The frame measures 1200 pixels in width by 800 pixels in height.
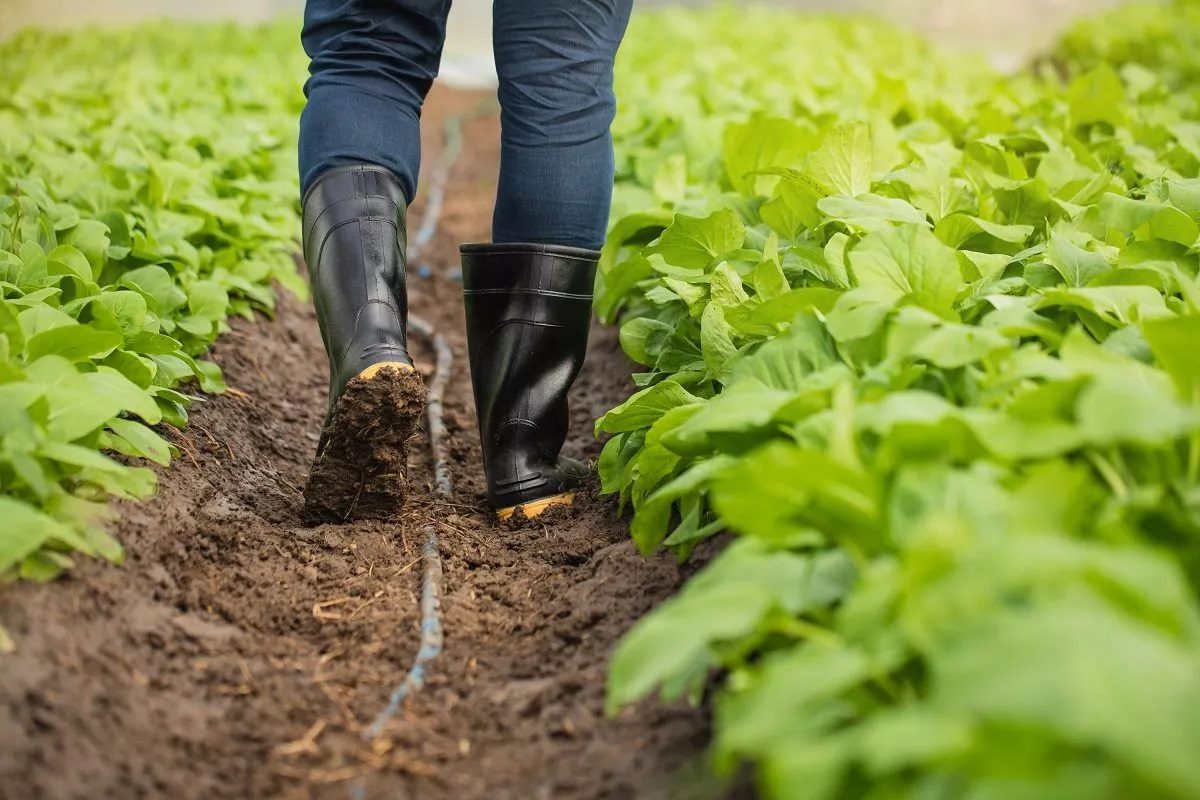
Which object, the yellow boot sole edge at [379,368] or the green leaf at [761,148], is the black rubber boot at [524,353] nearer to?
the yellow boot sole edge at [379,368]

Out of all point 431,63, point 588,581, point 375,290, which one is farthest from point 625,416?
point 431,63

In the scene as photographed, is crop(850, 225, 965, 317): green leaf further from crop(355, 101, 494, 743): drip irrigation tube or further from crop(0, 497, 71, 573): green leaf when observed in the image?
crop(0, 497, 71, 573): green leaf

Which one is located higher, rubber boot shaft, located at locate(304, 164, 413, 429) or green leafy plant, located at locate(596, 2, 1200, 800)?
rubber boot shaft, located at locate(304, 164, 413, 429)

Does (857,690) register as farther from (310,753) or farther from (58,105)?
(58,105)

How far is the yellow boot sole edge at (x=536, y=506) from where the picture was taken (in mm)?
2227

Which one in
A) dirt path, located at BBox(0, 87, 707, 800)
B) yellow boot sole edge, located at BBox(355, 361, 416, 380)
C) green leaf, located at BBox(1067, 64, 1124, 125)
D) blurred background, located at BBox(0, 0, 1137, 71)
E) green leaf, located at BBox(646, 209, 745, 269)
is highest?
blurred background, located at BBox(0, 0, 1137, 71)

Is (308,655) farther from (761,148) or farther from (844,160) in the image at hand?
(761,148)

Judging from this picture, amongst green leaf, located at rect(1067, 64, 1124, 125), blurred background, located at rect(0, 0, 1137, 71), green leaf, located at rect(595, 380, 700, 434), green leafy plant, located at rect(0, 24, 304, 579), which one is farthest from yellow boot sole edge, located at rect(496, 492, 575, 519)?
blurred background, located at rect(0, 0, 1137, 71)

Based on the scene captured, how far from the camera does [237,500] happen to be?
213 cm

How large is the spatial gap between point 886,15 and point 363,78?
1504 centimetres

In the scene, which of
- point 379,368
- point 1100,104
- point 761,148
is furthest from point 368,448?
point 1100,104

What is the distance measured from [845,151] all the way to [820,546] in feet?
4.30

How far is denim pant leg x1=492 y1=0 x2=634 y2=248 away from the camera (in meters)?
2.04

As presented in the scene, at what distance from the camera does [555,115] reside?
2.10 m
